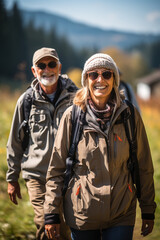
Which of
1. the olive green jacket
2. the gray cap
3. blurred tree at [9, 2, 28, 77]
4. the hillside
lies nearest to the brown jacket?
the olive green jacket

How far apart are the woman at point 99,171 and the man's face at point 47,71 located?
3.20 feet

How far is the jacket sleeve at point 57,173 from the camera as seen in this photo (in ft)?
8.26

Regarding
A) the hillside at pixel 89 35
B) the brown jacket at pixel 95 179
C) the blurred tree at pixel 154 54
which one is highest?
the hillside at pixel 89 35

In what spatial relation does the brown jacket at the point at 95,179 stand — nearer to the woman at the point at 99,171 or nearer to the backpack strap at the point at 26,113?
the woman at the point at 99,171

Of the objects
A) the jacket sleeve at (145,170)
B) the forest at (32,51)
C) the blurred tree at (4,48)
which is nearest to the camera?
the jacket sleeve at (145,170)

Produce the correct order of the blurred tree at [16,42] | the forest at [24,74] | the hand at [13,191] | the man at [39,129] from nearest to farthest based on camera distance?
the man at [39,129]
the hand at [13,191]
the forest at [24,74]
the blurred tree at [16,42]

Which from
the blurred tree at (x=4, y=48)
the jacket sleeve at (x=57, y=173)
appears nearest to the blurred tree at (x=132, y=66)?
the blurred tree at (x=4, y=48)

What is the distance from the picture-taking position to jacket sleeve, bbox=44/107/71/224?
2518mm

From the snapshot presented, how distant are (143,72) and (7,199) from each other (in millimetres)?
84871

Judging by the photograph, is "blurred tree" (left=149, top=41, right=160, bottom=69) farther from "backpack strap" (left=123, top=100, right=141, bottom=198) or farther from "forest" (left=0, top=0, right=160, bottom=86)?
"backpack strap" (left=123, top=100, right=141, bottom=198)

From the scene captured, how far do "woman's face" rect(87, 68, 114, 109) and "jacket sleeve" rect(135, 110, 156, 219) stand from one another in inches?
13.6

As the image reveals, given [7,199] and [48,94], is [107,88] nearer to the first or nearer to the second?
[48,94]

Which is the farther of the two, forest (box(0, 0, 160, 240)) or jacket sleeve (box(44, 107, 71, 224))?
forest (box(0, 0, 160, 240))

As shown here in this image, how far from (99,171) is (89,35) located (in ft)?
401
